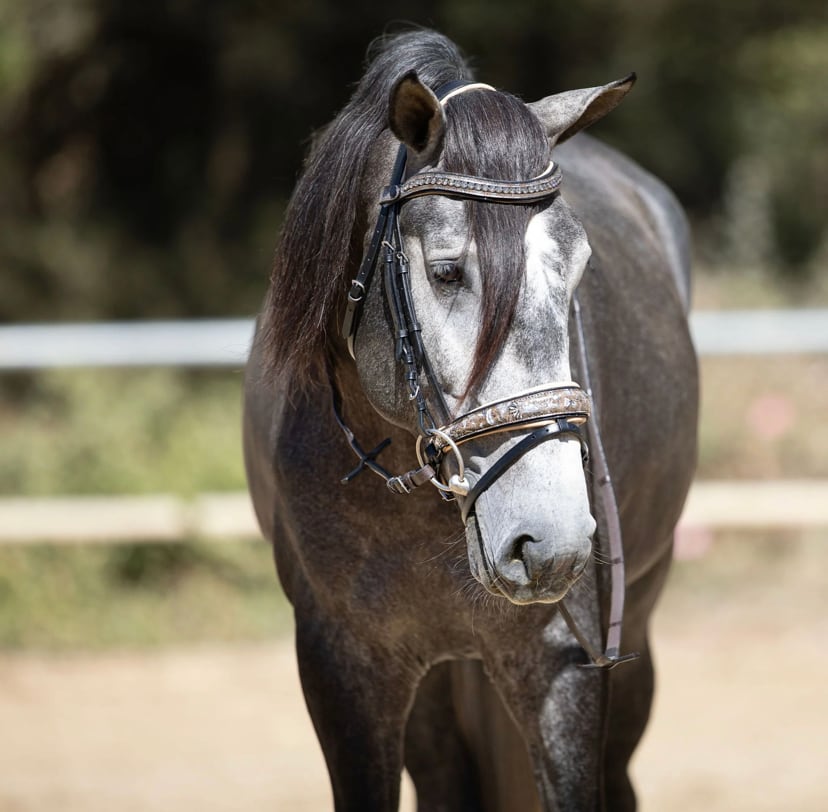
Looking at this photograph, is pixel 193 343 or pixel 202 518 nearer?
pixel 202 518

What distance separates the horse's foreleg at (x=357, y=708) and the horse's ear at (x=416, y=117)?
3.06ft

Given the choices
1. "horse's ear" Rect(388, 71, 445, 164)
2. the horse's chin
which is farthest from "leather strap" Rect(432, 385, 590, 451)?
"horse's ear" Rect(388, 71, 445, 164)

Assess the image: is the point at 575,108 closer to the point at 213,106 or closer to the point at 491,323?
the point at 491,323

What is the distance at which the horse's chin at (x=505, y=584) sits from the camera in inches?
72.6

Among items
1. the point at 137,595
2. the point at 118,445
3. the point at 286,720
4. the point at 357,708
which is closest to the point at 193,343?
the point at 118,445

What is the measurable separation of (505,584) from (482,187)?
1.95 ft

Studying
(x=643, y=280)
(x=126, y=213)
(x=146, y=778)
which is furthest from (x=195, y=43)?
(x=643, y=280)

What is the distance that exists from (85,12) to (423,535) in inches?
357

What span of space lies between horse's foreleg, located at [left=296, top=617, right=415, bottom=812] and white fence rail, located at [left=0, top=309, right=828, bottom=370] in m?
3.58

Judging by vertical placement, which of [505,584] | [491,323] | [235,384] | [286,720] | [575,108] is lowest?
[286,720]

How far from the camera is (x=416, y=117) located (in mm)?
1986

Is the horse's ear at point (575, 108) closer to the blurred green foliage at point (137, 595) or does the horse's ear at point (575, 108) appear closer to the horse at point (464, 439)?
the horse at point (464, 439)

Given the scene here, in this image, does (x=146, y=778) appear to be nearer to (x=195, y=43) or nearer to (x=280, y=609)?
(x=280, y=609)

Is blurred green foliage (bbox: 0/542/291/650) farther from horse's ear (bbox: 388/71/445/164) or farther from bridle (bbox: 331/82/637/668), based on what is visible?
horse's ear (bbox: 388/71/445/164)
